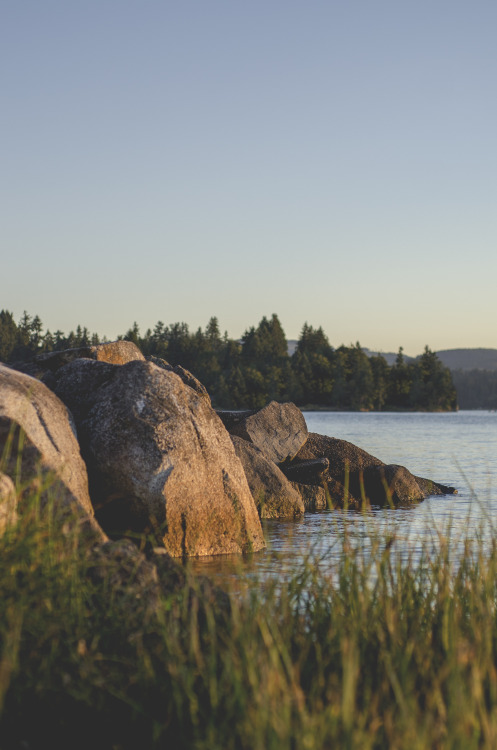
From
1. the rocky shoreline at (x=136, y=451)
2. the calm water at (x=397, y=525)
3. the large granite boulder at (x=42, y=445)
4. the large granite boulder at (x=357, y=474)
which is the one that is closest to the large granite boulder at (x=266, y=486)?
the calm water at (x=397, y=525)

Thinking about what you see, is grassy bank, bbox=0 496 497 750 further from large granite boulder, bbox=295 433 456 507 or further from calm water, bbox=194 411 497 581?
large granite boulder, bbox=295 433 456 507

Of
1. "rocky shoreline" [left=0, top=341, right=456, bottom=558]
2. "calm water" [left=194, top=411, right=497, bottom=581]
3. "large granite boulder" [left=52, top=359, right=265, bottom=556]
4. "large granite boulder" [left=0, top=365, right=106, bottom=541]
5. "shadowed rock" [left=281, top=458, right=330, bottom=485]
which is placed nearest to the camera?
"large granite boulder" [left=0, top=365, right=106, bottom=541]

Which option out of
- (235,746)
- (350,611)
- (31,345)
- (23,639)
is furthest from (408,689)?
(31,345)

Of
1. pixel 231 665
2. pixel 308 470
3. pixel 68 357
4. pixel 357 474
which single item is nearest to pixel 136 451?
pixel 68 357

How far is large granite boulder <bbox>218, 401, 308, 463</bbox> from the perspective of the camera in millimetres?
18188

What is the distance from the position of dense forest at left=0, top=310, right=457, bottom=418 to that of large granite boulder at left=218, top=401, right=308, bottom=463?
123 meters

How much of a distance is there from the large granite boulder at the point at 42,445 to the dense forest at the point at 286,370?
438 ft

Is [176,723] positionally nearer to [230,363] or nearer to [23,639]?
[23,639]

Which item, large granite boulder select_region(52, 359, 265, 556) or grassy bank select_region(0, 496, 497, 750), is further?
large granite boulder select_region(52, 359, 265, 556)

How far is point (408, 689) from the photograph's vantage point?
3.78 m

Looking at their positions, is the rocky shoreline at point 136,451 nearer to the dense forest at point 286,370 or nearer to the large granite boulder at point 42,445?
the large granite boulder at point 42,445

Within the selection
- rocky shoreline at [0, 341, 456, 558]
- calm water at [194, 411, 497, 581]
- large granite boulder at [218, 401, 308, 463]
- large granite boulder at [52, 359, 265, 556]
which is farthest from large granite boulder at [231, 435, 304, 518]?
large granite boulder at [52, 359, 265, 556]

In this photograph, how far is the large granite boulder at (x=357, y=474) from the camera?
19.3 metres

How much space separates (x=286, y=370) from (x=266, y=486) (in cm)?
14162
